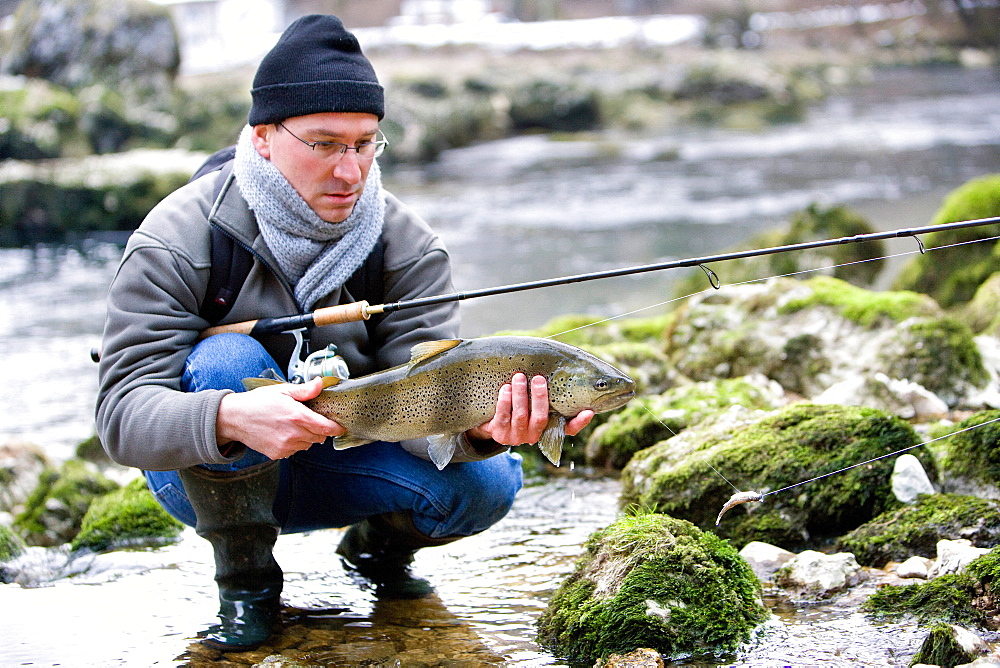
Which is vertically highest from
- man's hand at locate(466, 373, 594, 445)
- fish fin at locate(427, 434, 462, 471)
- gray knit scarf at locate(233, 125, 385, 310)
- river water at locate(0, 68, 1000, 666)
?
gray knit scarf at locate(233, 125, 385, 310)

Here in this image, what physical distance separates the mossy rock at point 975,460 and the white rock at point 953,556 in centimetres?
53

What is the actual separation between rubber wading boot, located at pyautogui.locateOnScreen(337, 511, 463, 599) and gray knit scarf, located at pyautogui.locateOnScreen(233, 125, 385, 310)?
2.88 ft

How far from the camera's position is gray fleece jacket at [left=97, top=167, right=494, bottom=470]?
2928mm

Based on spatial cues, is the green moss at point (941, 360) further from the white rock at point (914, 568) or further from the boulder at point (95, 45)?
the boulder at point (95, 45)

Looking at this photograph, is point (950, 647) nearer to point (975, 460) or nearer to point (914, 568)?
point (914, 568)

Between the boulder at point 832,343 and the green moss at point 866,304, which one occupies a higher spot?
the green moss at point 866,304

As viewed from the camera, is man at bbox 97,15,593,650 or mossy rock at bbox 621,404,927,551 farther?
mossy rock at bbox 621,404,927,551

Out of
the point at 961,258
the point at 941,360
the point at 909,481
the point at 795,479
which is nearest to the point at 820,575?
the point at 795,479

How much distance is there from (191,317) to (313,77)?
84 centimetres

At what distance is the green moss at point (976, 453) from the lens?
3891mm

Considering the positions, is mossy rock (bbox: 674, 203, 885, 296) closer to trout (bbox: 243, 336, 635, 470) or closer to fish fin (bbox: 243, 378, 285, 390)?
trout (bbox: 243, 336, 635, 470)

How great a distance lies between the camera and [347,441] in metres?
3.10

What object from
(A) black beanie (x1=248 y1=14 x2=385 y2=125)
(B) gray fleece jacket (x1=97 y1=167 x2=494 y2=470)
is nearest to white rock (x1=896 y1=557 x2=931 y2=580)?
(B) gray fleece jacket (x1=97 y1=167 x2=494 y2=470)

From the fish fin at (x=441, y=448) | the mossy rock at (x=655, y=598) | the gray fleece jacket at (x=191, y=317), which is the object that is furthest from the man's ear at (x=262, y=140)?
the mossy rock at (x=655, y=598)
